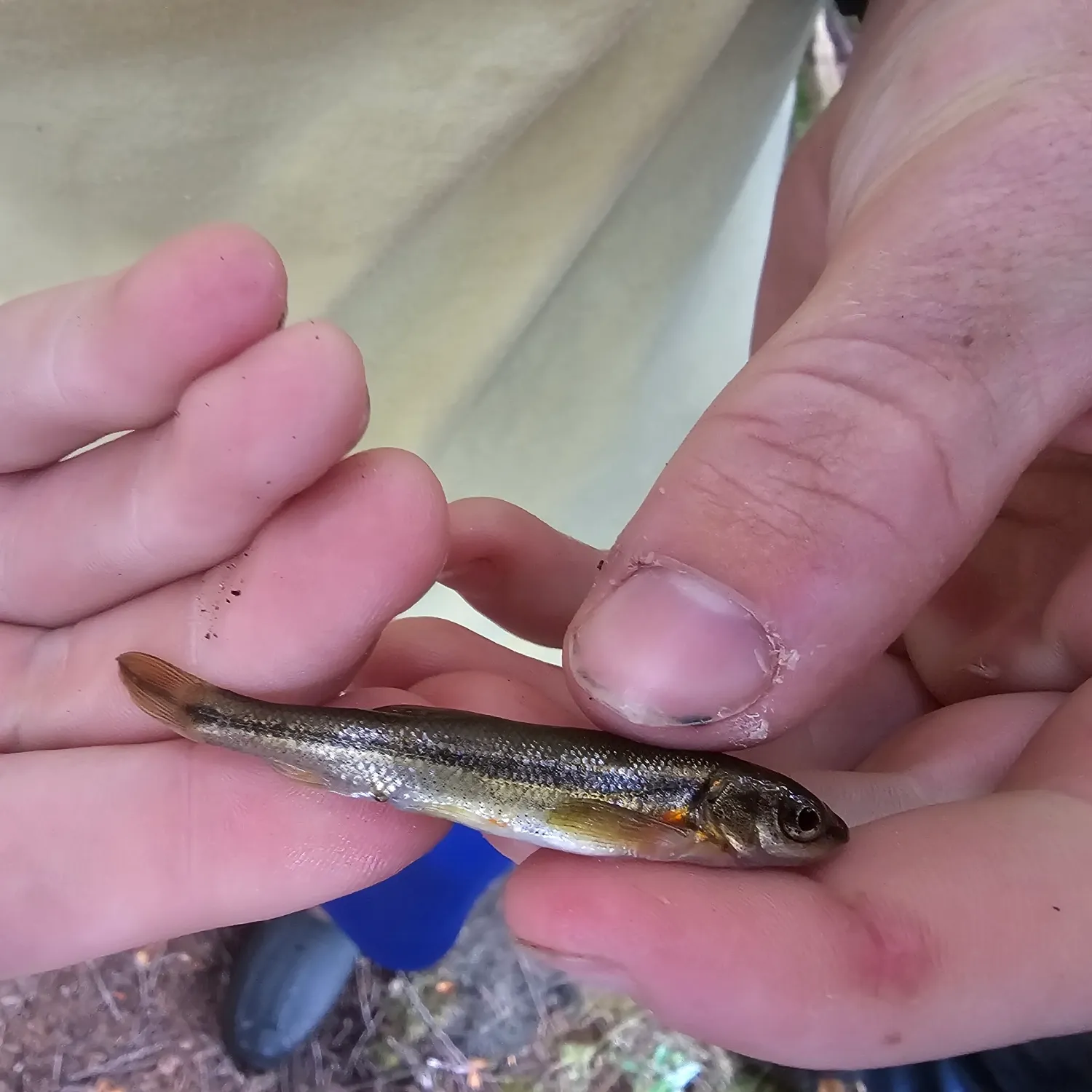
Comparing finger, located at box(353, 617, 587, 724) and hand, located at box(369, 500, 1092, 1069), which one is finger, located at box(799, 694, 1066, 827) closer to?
hand, located at box(369, 500, 1092, 1069)

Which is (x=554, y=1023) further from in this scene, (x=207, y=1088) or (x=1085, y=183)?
(x=1085, y=183)

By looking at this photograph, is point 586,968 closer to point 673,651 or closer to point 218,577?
point 673,651

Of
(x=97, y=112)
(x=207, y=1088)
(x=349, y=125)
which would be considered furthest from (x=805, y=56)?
(x=207, y=1088)

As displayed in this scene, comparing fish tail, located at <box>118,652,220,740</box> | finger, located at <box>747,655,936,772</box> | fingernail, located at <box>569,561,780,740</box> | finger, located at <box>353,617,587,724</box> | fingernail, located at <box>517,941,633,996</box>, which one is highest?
fingernail, located at <box>569,561,780,740</box>

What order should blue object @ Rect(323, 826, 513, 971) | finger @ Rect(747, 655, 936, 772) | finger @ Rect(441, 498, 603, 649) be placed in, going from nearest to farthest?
1. finger @ Rect(747, 655, 936, 772)
2. finger @ Rect(441, 498, 603, 649)
3. blue object @ Rect(323, 826, 513, 971)

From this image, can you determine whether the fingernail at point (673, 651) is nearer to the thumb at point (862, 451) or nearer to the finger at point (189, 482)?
the thumb at point (862, 451)

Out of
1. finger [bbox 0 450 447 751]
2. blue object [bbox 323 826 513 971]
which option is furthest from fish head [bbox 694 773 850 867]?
blue object [bbox 323 826 513 971]
